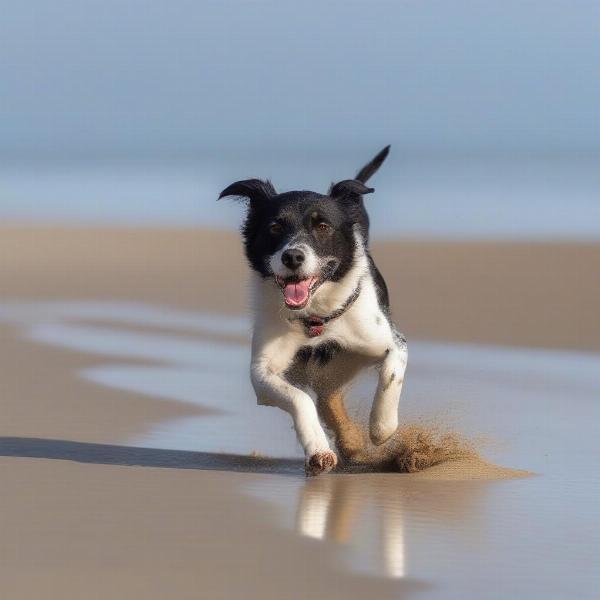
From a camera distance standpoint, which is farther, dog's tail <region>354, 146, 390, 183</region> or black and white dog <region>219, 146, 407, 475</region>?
dog's tail <region>354, 146, 390, 183</region>

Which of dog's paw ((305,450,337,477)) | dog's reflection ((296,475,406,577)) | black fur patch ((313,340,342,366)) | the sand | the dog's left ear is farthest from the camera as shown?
the sand

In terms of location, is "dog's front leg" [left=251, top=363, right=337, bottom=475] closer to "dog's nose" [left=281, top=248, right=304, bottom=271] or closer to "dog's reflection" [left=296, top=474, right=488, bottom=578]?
"dog's reflection" [left=296, top=474, right=488, bottom=578]

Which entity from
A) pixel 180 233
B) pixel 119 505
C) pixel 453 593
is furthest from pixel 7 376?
pixel 180 233

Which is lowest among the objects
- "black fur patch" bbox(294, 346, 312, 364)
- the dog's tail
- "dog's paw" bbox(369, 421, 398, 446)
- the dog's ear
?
"dog's paw" bbox(369, 421, 398, 446)

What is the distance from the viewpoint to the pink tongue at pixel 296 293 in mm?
7316

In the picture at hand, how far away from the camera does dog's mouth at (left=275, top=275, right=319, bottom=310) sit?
732 centimetres

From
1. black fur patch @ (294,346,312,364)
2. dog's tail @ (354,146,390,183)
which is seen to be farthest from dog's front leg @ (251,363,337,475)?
Result: dog's tail @ (354,146,390,183)

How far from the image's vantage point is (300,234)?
7453 millimetres

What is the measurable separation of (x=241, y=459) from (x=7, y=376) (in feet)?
9.86

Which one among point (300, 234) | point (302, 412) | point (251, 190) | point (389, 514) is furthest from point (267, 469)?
point (251, 190)

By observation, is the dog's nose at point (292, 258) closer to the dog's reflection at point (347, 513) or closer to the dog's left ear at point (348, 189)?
the dog's left ear at point (348, 189)

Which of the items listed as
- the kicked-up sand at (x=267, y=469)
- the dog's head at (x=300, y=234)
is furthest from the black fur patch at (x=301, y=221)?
the kicked-up sand at (x=267, y=469)

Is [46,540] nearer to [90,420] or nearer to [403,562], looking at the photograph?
[403,562]

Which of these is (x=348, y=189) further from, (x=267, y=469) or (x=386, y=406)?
(x=267, y=469)
